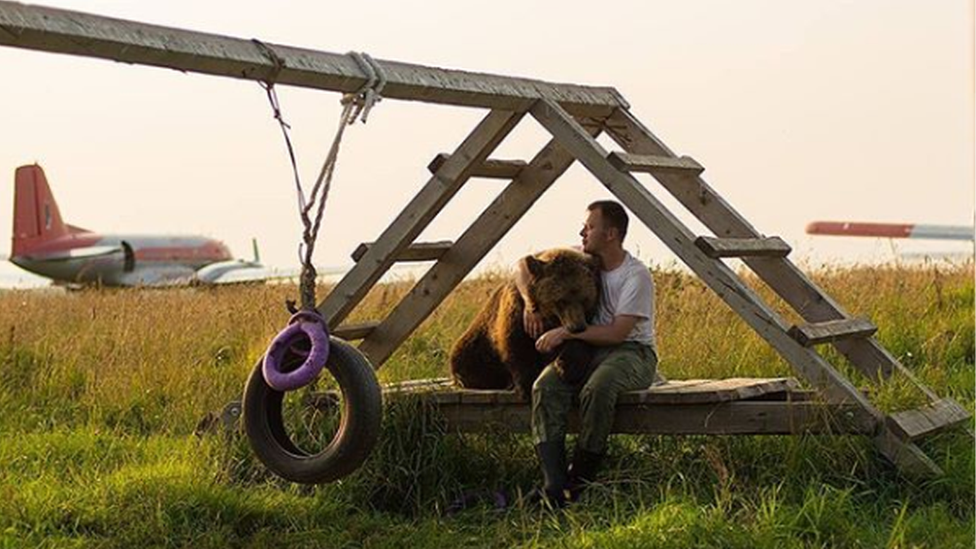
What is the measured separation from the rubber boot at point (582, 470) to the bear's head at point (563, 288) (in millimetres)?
569

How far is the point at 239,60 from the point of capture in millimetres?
5949

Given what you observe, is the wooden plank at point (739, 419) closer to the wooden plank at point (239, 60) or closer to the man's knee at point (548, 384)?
the man's knee at point (548, 384)

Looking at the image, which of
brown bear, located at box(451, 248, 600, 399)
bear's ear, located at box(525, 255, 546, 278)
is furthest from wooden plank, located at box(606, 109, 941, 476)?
bear's ear, located at box(525, 255, 546, 278)

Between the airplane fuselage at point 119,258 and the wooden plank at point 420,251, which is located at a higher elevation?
the wooden plank at point 420,251

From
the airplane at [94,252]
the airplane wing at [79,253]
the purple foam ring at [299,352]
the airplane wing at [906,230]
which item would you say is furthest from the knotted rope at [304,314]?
the airplane wing at [79,253]

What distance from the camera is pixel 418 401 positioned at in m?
7.17

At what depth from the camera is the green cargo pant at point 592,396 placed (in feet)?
21.6

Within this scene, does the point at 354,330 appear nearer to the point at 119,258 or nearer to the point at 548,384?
the point at 548,384

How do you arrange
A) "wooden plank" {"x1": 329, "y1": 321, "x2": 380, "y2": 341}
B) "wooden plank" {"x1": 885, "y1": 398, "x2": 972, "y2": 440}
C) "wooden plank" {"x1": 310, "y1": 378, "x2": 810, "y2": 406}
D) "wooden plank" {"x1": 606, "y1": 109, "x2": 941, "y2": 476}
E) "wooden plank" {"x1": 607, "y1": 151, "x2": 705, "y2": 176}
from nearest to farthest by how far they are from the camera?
"wooden plank" {"x1": 885, "y1": 398, "x2": 972, "y2": 440}
"wooden plank" {"x1": 310, "y1": 378, "x2": 810, "y2": 406}
"wooden plank" {"x1": 607, "y1": 151, "x2": 705, "y2": 176}
"wooden plank" {"x1": 606, "y1": 109, "x2": 941, "y2": 476}
"wooden plank" {"x1": 329, "y1": 321, "x2": 380, "y2": 341}

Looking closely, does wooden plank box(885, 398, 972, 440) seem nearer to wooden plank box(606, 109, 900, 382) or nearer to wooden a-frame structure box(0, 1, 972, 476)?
wooden a-frame structure box(0, 1, 972, 476)

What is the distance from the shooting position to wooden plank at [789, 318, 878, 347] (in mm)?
6516

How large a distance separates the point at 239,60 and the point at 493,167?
→ 1.96 meters

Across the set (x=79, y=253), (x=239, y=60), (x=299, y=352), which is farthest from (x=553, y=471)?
(x=79, y=253)

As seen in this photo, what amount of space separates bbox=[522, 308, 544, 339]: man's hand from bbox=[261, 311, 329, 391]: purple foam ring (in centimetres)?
108
